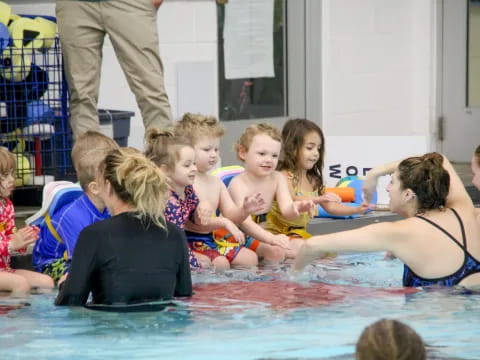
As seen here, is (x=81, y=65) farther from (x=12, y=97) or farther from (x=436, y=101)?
(x=436, y=101)

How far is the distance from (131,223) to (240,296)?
3.37 feet

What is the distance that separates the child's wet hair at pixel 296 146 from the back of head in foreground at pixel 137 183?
2.46 metres

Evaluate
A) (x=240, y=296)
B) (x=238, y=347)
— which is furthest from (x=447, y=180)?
(x=238, y=347)

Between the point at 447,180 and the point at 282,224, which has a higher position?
the point at 447,180

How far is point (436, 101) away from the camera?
11875mm

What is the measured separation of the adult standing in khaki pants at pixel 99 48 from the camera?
7426mm

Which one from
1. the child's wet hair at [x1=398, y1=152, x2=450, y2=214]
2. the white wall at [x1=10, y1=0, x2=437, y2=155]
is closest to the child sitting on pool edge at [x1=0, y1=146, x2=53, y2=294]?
the child's wet hair at [x1=398, y1=152, x2=450, y2=214]

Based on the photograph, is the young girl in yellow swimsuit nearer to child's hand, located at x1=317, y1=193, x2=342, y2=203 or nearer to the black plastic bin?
child's hand, located at x1=317, y1=193, x2=342, y2=203

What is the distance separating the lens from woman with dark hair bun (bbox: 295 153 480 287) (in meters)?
5.07

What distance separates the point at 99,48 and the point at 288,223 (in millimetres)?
1889

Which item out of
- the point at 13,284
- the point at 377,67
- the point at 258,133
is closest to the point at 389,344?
the point at 13,284

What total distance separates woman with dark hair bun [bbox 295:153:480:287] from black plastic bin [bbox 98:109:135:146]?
3251mm

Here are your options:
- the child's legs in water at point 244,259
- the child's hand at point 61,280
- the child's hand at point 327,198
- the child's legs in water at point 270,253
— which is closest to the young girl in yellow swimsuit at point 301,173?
the child's hand at point 327,198

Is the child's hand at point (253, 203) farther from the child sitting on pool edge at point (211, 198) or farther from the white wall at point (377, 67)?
the white wall at point (377, 67)
